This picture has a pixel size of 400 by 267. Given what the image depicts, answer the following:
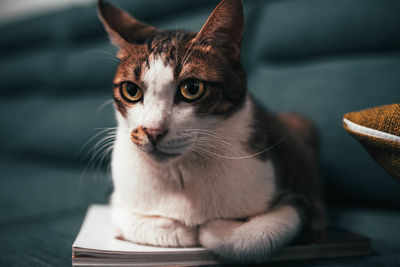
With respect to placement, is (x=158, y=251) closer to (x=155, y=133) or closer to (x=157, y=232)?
(x=157, y=232)

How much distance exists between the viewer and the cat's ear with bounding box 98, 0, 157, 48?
2.40 feet

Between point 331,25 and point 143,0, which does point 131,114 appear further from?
point 143,0

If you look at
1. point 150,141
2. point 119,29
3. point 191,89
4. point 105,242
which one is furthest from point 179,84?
point 105,242

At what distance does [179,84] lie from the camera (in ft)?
2.04

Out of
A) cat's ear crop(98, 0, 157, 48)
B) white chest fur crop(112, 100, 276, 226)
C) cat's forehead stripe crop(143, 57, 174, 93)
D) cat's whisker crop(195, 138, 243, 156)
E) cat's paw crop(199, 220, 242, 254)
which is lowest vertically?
cat's paw crop(199, 220, 242, 254)

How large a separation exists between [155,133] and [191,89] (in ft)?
0.40

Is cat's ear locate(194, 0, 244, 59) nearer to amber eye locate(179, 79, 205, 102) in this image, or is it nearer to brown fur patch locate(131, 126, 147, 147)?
amber eye locate(179, 79, 205, 102)

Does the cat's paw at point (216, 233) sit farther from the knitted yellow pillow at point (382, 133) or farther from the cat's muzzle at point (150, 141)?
the knitted yellow pillow at point (382, 133)

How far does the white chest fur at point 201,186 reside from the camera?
662 millimetres

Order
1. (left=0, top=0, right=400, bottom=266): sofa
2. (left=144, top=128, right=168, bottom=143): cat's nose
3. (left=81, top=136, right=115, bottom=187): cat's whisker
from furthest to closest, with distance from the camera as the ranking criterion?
1. (left=0, top=0, right=400, bottom=266): sofa
2. (left=81, top=136, right=115, bottom=187): cat's whisker
3. (left=144, top=128, right=168, bottom=143): cat's nose

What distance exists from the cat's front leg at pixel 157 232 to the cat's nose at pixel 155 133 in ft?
0.62

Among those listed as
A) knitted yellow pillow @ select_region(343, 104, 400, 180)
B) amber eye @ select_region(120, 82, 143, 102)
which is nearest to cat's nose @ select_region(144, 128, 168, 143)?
amber eye @ select_region(120, 82, 143, 102)

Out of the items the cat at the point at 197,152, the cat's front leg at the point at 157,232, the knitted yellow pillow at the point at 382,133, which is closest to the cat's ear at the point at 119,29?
the cat at the point at 197,152

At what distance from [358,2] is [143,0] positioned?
1.02 meters
